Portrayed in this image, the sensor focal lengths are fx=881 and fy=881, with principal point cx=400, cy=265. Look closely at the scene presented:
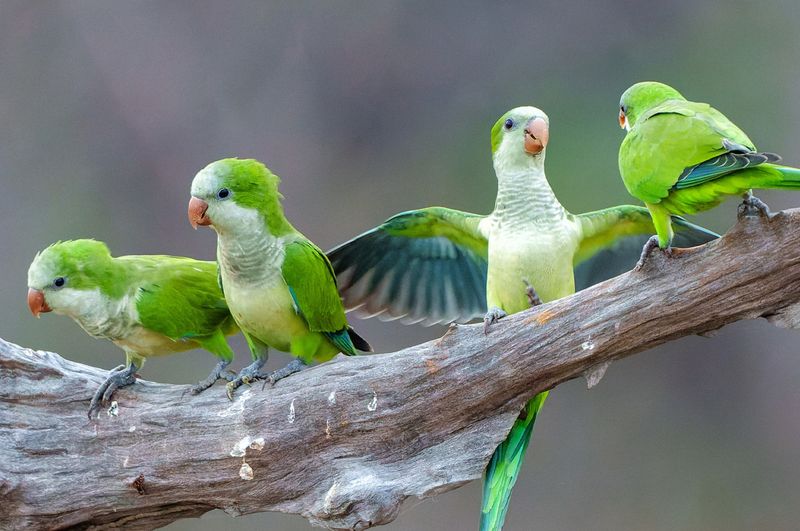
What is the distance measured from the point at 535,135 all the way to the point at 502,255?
347 mm

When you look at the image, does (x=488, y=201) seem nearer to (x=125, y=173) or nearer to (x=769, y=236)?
(x=125, y=173)

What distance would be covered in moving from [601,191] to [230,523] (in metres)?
3.11

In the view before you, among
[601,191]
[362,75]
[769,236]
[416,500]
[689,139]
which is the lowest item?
[416,500]

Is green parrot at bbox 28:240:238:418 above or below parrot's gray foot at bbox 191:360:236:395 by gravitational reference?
above

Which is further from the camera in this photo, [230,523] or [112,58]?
[230,523]

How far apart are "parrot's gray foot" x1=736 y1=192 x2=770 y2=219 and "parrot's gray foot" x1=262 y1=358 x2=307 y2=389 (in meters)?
1.26

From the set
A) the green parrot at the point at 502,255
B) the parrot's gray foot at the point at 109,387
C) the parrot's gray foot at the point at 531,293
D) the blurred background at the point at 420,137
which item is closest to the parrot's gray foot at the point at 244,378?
the parrot's gray foot at the point at 109,387

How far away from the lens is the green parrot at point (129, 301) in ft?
8.15

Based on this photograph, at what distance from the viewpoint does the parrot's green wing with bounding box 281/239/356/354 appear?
247cm

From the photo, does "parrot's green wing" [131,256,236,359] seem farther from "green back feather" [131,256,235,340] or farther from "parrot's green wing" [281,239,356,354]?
"parrot's green wing" [281,239,356,354]

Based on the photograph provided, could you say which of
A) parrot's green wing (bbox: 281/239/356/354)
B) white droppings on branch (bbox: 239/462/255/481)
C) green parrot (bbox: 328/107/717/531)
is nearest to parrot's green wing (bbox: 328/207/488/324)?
green parrot (bbox: 328/107/717/531)

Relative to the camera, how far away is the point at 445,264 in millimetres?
2824

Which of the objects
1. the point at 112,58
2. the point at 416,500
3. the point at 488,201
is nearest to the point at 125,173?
the point at 112,58

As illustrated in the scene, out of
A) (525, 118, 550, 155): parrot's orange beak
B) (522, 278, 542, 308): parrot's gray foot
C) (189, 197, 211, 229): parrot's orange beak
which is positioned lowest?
(522, 278, 542, 308): parrot's gray foot
